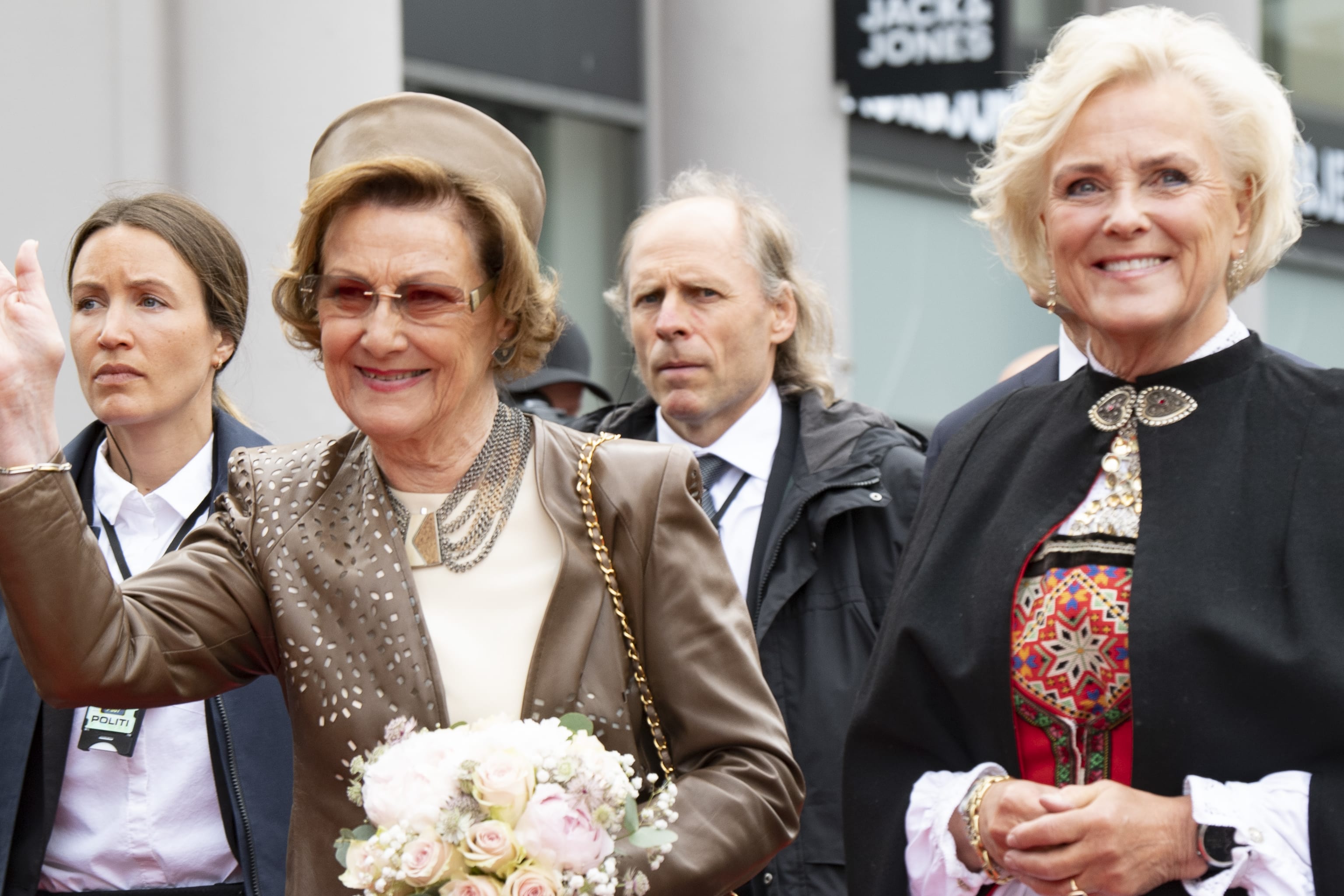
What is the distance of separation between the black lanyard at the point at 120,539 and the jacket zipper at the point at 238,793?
421mm

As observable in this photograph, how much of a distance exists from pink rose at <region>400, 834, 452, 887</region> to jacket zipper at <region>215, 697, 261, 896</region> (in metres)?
1.25

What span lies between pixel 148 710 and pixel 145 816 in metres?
0.22

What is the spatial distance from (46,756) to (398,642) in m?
1.21

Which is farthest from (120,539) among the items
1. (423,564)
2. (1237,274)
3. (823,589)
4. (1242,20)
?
(1242,20)

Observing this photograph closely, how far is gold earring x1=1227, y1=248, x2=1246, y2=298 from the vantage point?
2.90m

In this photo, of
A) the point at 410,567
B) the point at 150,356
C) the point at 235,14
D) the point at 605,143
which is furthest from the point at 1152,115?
the point at 605,143

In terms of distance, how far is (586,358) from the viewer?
6590 mm

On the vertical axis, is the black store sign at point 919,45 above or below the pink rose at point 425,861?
above

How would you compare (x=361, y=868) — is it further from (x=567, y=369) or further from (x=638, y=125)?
(x=638, y=125)

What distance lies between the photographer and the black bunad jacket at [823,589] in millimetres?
4141

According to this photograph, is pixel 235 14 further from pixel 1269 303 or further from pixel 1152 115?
pixel 1269 303

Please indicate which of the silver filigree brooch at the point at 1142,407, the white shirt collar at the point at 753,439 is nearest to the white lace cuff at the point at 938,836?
the silver filigree brooch at the point at 1142,407

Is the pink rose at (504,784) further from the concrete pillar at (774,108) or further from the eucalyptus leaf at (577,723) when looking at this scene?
the concrete pillar at (774,108)

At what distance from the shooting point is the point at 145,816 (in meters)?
3.59
